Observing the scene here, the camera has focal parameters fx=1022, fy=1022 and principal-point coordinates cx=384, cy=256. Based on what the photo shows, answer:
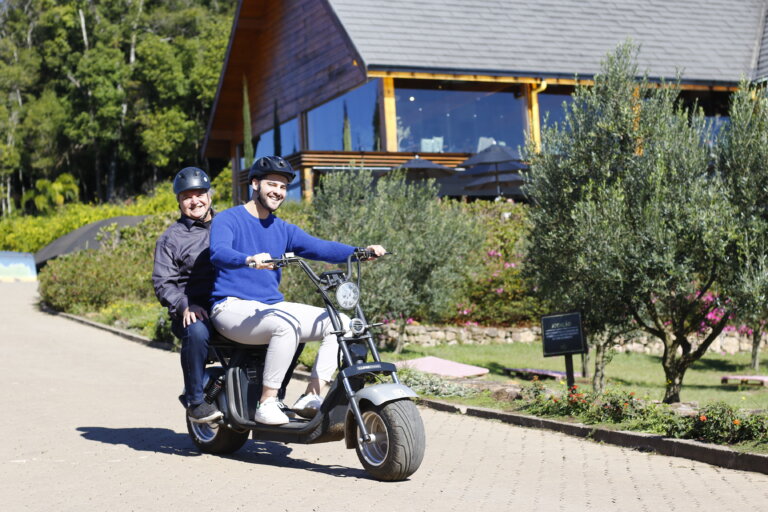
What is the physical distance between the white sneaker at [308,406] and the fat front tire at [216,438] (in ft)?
2.34

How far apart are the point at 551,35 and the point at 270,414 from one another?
82.5 ft

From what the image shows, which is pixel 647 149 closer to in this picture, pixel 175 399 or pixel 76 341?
pixel 175 399

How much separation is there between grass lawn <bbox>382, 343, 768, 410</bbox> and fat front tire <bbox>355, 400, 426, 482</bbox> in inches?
329

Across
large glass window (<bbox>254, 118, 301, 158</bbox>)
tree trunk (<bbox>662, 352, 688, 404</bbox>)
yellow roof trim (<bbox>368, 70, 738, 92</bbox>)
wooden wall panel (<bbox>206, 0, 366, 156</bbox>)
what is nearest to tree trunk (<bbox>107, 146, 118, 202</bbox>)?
wooden wall panel (<bbox>206, 0, 366, 156</bbox>)

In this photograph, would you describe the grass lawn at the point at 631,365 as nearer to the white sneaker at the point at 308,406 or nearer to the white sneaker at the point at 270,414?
the white sneaker at the point at 308,406

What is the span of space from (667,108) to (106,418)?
7.97 metres

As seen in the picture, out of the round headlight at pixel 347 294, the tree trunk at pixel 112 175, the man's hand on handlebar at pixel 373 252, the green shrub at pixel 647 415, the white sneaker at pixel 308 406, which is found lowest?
the green shrub at pixel 647 415

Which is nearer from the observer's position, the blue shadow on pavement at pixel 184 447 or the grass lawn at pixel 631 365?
the blue shadow on pavement at pixel 184 447

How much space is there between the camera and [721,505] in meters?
6.01

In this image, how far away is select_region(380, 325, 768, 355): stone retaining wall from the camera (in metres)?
19.9

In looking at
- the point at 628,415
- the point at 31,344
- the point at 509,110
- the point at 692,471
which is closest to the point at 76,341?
the point at 31,344

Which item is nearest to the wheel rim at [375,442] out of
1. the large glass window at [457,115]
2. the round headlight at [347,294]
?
the round headlight at [347,294]

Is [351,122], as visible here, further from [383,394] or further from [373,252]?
[383,394]

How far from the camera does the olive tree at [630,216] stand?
11695 mm
